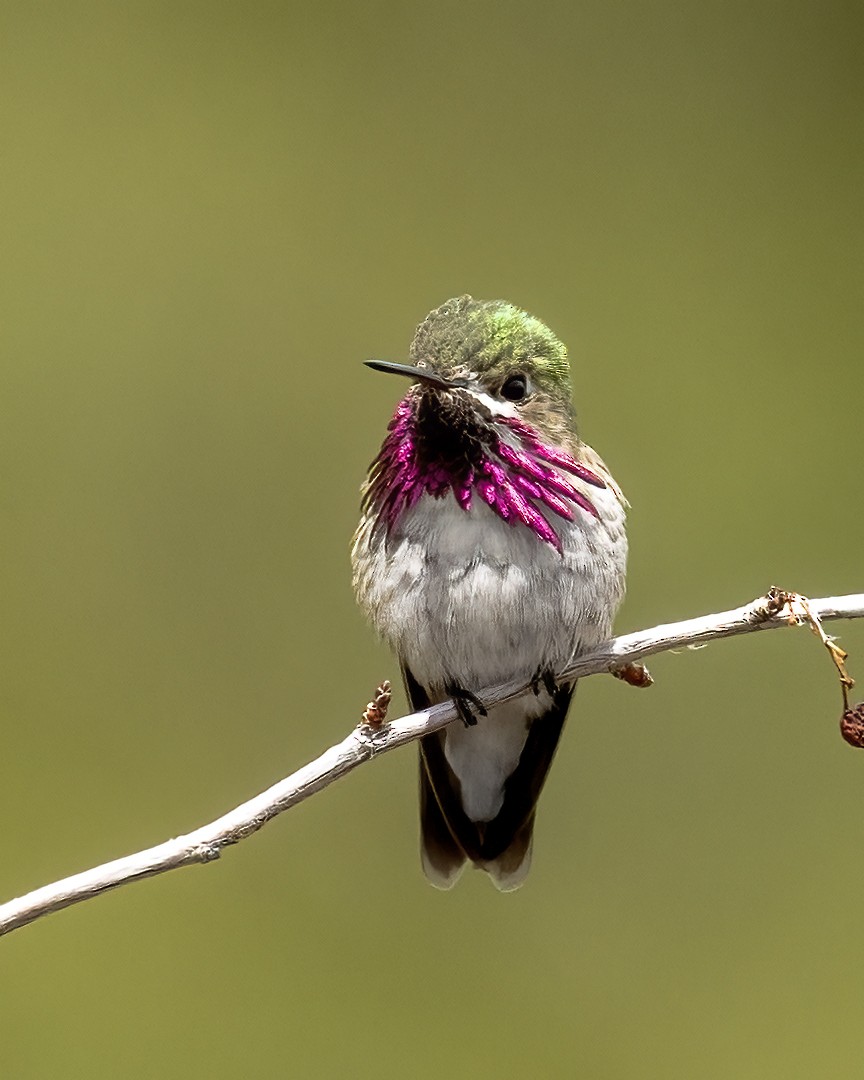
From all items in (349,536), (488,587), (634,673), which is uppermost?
(349,536)

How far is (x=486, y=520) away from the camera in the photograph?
169 centimetres

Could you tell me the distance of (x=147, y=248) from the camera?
97.3 inches

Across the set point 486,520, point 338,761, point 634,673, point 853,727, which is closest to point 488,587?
point 486,520

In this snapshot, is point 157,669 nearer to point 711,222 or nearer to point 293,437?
point 293,437

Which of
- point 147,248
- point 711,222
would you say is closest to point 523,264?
point 711,222

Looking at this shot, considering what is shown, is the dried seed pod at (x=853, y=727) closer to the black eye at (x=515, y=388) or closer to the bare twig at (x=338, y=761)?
the bare twig at (x=338, y=761)

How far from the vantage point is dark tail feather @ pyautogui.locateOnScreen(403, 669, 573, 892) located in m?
2.01

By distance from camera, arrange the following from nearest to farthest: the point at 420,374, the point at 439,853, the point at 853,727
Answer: the point at 853,727
the point at 420,374
the point at 439,853

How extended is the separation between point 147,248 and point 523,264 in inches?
29.8

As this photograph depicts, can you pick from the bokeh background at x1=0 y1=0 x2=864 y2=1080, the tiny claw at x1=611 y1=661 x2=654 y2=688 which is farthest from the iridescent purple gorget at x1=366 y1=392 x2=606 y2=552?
the bokeh background at x1=0 y1=0 x2=864 y2=1080

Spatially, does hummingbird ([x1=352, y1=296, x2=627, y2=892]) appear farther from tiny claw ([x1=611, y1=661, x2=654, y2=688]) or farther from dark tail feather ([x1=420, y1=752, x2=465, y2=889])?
dark tail feather ([x1=420, y1=752, x2=465, y2=889])

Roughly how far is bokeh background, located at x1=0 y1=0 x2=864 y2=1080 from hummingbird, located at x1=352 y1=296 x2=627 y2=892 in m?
0.77

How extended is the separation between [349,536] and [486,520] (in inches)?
35.1

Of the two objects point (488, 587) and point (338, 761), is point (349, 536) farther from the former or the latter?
point (338, 761)
